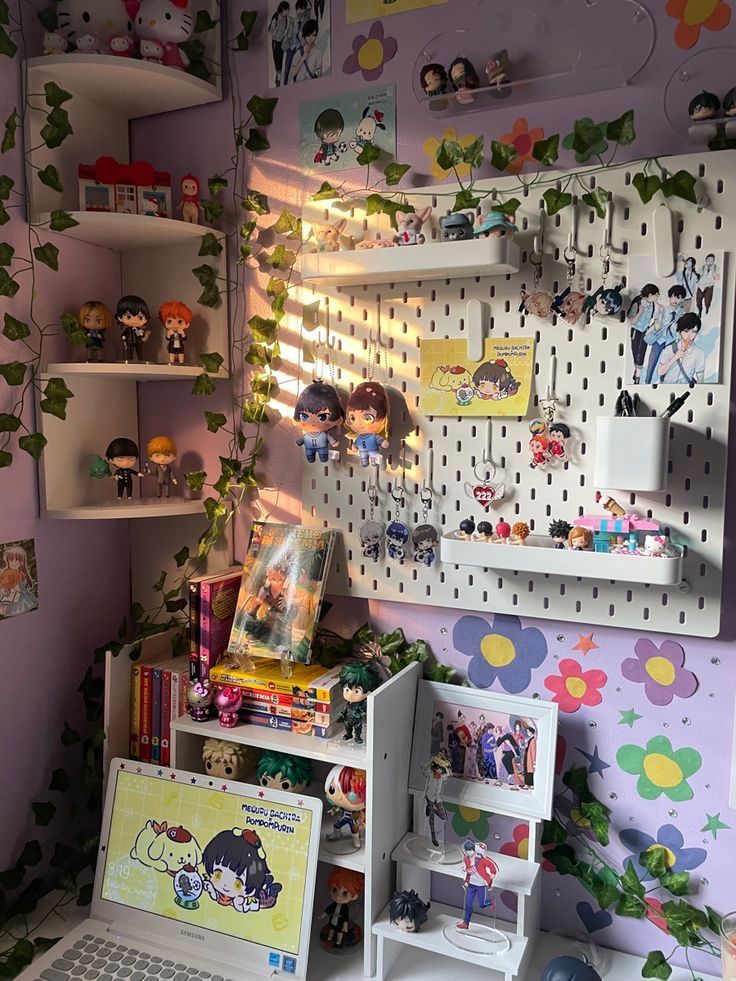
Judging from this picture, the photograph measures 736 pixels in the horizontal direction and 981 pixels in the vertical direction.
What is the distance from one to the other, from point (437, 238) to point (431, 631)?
691mm

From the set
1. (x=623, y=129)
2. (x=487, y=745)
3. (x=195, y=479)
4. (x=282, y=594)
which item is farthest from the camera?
(x=195, y=479)

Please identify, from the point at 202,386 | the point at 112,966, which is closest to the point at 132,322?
the point at 202,386

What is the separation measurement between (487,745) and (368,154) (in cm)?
104

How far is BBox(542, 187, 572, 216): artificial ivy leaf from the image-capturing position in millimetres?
1218

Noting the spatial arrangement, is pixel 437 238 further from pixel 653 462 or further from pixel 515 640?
pixel 515 640

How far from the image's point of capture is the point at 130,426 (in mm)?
1702

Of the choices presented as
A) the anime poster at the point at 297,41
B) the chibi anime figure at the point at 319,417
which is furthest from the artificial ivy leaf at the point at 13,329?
the anime poster at the point at 297,41

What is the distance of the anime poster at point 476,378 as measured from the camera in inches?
51.6

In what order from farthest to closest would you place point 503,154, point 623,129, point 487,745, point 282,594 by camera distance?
point 282,594 < point 487,745 < point 503,154 < point 623,129

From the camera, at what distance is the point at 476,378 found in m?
1.34

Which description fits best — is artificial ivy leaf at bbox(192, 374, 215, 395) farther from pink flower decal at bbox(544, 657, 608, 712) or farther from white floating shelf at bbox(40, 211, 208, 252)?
pink flower decal at bbox(544, 657, 608, 712)

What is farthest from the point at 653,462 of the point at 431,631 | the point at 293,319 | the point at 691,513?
the point at 293,319

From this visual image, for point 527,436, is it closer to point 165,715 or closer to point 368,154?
point 368,154

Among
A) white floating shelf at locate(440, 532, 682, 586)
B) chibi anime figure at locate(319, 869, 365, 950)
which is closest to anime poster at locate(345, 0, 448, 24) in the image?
white floating shelf at locate(440, 532, 682, 586)
